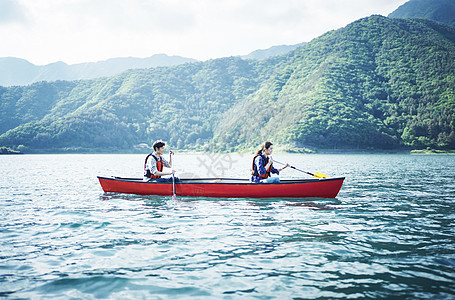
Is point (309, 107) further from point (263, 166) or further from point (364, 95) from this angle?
point (263, 166)

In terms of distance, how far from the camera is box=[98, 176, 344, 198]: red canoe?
12891mm

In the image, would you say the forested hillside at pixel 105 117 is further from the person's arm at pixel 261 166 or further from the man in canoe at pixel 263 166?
the person's arm at pixel 261 166


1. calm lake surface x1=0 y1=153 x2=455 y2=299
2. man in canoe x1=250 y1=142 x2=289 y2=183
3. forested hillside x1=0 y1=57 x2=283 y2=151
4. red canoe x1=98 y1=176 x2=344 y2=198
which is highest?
forested hillside x1=0 y1=57 x2=283 y2=151

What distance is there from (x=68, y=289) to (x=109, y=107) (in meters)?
173

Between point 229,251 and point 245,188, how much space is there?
6.41m

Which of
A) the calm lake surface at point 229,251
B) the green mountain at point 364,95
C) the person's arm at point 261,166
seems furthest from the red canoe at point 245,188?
the green mountain at point 364,95

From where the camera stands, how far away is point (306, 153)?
103 m

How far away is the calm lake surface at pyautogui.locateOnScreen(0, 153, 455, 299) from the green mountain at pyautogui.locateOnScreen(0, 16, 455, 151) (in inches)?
3816

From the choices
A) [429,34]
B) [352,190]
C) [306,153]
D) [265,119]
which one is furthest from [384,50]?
[352,190]

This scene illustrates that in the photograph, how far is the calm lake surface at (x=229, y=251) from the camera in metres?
5.05

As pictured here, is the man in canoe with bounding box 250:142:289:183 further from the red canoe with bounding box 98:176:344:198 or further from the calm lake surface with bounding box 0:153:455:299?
the calm lake surface with bounding box 0:153:455:299

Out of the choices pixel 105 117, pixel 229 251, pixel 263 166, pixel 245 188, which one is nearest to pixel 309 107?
pixel 105 117

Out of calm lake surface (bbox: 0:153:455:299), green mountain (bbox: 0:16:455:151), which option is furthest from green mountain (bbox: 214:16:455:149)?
calm lake surface (bbox: 0:153:455:299)

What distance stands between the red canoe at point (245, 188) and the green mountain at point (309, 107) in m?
93.8
